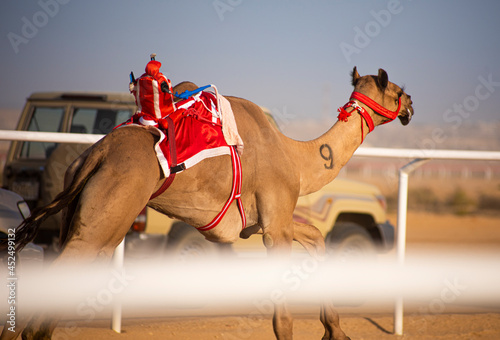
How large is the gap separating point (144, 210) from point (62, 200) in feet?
13.4

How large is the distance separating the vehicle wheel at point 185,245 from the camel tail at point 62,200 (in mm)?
3958

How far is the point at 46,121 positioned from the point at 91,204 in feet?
21.7

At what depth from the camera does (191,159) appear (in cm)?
334

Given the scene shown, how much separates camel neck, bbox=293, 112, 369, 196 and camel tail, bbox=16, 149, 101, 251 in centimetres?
164

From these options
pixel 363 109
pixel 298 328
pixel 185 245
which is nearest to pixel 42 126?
pixel 185 245

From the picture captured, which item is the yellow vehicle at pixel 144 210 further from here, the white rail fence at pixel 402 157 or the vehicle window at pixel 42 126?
the white rail fence at pixel 402 157

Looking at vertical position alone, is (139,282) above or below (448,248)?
above

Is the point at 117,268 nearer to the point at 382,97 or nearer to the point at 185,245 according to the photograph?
the point at 185,245

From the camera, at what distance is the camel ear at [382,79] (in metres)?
4.45

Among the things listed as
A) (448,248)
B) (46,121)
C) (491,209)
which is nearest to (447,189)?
(491,209)

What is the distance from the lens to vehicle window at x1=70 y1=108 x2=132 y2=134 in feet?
28.2

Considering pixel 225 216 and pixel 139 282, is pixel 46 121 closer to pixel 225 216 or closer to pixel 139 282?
pixel 139 282

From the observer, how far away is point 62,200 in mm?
3033

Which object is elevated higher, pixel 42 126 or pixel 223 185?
pixel 223 185
